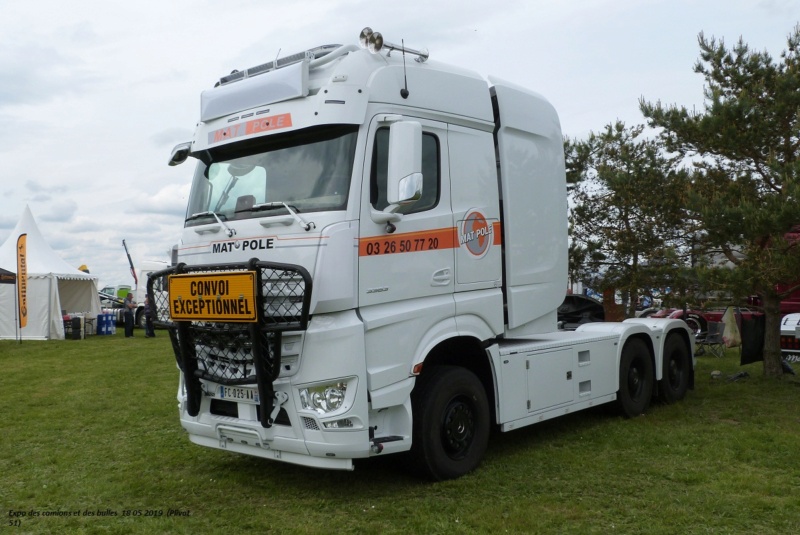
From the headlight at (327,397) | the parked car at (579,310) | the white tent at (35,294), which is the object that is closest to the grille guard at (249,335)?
the headlight at (327,397)

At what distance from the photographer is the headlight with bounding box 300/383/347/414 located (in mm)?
4691

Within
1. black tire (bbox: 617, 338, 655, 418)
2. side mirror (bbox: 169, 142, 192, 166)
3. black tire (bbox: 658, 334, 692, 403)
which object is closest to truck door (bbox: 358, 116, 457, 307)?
side mirror (bbox: 169, 142, 192, 166)

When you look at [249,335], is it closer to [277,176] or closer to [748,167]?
[277,176]

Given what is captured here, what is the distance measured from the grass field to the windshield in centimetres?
215

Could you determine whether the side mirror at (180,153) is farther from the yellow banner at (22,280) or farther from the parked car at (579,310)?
the yellow banner at (22,280)

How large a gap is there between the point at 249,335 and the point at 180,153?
2039 mm

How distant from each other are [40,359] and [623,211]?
44.0 ft

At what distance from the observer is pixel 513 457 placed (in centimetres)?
623

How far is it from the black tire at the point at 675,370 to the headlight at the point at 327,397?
520 cm

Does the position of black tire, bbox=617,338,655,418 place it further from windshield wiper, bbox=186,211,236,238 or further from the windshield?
windshield wiper, bbox=186,211,236,238

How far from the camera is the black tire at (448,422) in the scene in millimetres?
5203

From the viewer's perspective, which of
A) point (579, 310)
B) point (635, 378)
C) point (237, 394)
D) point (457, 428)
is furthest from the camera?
point (579, 310)

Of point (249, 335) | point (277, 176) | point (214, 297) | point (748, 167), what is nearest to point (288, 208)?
point (277, 176)

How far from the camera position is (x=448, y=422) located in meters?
5.41
